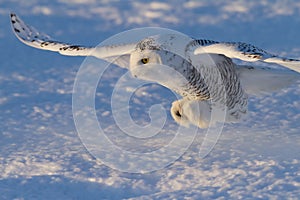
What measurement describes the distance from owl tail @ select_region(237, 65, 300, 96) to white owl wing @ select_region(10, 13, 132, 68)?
2.33 feet

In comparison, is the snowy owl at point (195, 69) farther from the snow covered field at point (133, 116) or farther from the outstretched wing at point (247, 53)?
the snow covered field at point (133, 116)

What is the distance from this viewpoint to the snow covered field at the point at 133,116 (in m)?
4.25

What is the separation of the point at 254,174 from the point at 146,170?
0.64 metres

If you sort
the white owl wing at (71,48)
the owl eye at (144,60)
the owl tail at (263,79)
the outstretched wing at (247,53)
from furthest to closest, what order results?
the owl tail at (263,79)
the white owl wing at (71,48)
the owl eye at (144,60)
the outstretched wing at (247,53)

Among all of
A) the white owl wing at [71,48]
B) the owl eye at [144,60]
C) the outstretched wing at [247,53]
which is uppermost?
the white owl wing at [71,48]

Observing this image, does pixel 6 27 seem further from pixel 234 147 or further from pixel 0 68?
pixel 234 147

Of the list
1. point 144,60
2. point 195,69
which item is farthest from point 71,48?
point 195,69

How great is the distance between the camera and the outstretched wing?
3.54 m

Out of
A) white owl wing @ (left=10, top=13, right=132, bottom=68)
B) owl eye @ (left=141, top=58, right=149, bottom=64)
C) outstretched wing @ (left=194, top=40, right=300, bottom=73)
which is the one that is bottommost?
outstretched wing @ (left=194, top=40, right=300, bottom=73)

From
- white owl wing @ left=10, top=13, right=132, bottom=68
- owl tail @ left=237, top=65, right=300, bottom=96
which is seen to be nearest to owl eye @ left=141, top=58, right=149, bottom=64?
white owl wing @ left=10, top=13, right=132, bottom=68

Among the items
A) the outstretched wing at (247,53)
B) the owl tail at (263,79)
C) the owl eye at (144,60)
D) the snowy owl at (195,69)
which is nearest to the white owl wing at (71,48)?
the snowy owl at (195,69)

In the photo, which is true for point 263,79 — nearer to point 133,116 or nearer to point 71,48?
point 133,116

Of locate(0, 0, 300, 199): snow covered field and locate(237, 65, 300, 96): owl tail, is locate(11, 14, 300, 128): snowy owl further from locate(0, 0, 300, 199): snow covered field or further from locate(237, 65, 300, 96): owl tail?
locate(0, 0, 300, 199): snow covered field

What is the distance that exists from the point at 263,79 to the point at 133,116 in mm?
943
